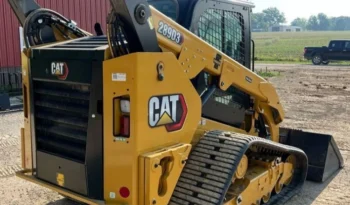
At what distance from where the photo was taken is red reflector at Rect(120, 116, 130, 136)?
126 inches

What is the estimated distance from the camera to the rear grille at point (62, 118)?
141 inches

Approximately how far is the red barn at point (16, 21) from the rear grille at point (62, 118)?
10462 millimetres

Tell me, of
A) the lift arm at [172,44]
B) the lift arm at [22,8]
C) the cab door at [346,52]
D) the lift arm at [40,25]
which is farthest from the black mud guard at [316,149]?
the cab door at [346,52]

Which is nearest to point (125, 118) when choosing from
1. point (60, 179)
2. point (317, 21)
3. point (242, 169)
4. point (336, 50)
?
point (60, 179)

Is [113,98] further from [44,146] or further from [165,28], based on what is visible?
[44,146]

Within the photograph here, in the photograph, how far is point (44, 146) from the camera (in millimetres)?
3971

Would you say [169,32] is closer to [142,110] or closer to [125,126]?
[142,110]

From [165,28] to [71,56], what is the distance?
84 centimetres

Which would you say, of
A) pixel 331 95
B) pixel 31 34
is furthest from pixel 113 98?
pixel 331 95

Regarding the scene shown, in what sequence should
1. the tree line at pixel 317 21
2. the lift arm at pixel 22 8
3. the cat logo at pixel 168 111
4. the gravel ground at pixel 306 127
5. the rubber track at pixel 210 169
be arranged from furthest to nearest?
1. the tree line at pixel 317 21
2. the gravel ground at pixel 306 127
3. the lift arm at pixel 22 8
4. the rubber track at pixel 210 169
5. the cat logo at pixel 168 111

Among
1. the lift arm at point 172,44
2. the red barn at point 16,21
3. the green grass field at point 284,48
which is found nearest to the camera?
the lift arm at point 172,44

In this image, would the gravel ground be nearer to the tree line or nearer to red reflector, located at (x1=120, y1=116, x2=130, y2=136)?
red reflector, located at (x1=120, y1=116, x2=130, y2=136)

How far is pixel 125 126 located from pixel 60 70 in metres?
0.88

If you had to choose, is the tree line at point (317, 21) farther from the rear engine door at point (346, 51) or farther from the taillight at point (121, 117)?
the taillight at point (121, 117)
